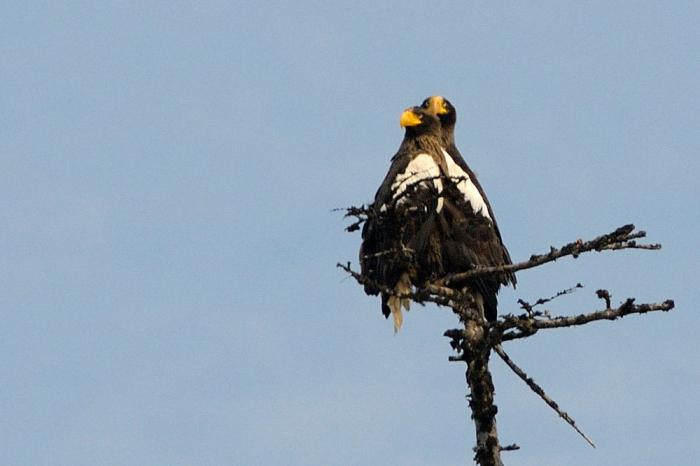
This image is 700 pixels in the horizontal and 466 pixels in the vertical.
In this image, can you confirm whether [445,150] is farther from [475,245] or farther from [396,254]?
[396,254]

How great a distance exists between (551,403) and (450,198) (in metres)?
2.81

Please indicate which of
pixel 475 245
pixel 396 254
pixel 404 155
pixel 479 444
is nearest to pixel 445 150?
pixel 404 155

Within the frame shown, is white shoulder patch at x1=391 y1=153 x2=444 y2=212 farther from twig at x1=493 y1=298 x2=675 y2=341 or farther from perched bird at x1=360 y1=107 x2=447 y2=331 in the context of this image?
twig at x1=493 y1=298 x2=675 y2=341

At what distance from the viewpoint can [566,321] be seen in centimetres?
830

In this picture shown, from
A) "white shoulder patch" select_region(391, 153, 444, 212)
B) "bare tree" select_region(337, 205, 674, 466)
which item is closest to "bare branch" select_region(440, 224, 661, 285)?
"bare tree" select_region(337, 205, 674, 466)

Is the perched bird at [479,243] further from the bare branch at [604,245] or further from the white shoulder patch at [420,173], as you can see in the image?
the bare branch at [604,245]

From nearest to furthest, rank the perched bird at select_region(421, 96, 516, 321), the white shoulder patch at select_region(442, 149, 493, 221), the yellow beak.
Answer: the perched bird at select_region(421, 96, 516, 321) → the white shoulder patch at select_region(442, 149, 493, 221) → the yellow beak

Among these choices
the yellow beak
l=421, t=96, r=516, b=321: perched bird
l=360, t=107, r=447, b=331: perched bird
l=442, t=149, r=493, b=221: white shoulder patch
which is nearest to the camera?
l=360, t=107, r=447, b=331: perched bird

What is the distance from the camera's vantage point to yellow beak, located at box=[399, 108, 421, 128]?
11.9 metres

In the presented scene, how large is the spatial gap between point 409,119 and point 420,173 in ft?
3.39

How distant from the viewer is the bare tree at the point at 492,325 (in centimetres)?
820

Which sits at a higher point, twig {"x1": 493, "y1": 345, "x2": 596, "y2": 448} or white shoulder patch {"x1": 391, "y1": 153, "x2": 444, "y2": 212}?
white shoulder patch {"x1": 391, "y1": 153, "x2": 444, "y2": 212}

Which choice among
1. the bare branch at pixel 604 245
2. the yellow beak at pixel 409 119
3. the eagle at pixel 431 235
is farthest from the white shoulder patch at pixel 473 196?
the bare branch at pixel 604 245

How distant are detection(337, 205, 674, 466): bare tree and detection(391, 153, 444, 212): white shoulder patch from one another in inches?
77.3
